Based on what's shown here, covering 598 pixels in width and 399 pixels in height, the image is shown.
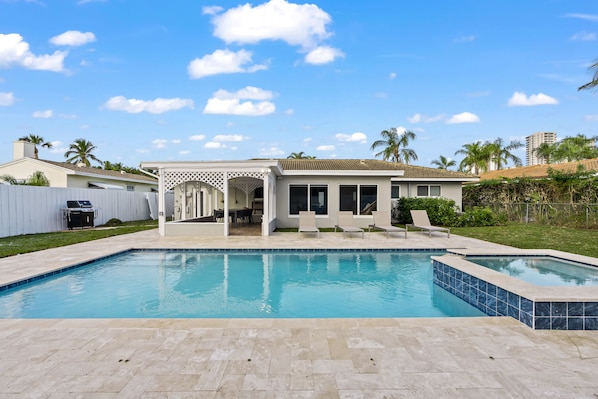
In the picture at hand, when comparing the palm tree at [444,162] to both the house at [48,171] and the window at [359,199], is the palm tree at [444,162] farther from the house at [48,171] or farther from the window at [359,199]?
the house at [48,171]

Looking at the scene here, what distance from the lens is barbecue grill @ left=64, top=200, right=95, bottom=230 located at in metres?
15.8

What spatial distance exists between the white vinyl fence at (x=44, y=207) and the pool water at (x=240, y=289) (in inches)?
272

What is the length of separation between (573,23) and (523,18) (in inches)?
91.3

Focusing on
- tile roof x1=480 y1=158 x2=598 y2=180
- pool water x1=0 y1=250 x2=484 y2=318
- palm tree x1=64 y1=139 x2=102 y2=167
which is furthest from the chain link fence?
palm tree x1=64 y1=139 x2=102 y2=167

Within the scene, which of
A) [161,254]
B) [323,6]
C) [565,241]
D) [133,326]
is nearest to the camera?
[133,326]

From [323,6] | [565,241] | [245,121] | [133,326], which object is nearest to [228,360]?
[133,326]

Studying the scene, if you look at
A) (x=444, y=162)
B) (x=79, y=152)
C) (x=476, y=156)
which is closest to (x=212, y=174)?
(x=476, y=156)

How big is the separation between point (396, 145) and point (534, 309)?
29.6 m

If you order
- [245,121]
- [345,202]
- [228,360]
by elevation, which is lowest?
[228,360]

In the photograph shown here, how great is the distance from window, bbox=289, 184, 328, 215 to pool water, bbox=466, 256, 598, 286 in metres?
8.53

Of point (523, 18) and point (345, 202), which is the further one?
point (345, 202)

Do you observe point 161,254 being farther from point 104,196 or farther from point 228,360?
point 104,196

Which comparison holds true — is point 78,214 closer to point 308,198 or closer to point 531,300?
point 308,198

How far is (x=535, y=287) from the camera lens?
448cm
